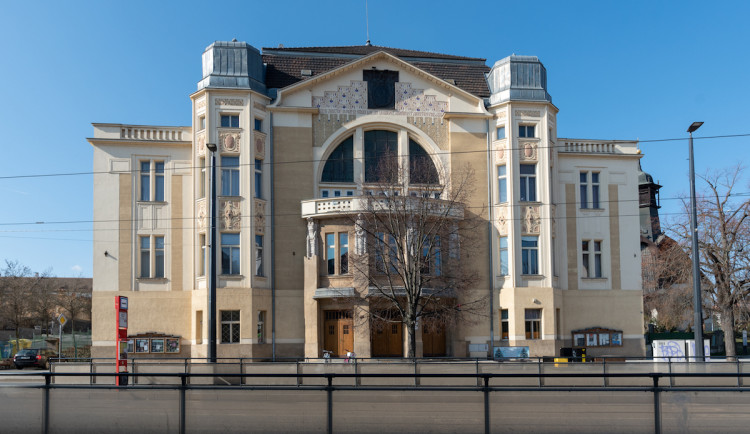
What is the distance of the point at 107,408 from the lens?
13.8 metres

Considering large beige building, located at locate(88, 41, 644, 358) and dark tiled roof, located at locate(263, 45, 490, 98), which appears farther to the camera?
dark tiled roof, located at locate(263, 45, 490, 98)

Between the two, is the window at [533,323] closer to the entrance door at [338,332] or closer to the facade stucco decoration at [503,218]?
the facade stucco decoration at [503,218]

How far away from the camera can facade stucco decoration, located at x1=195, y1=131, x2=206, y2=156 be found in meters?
41.3

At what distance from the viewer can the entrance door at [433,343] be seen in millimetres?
42188

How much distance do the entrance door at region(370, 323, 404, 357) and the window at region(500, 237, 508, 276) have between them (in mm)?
6542

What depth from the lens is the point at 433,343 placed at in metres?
42.5

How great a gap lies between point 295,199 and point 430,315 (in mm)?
9855

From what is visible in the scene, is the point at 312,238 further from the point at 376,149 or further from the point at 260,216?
the point at 376,149

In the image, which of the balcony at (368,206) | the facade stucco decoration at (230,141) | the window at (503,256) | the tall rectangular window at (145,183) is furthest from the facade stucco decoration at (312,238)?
the window at (503,256)

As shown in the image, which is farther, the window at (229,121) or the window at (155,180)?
the window at (155,180)

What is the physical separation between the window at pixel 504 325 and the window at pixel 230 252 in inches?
576

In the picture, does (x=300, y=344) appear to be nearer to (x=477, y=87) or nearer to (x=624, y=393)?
(x=477, y=87)

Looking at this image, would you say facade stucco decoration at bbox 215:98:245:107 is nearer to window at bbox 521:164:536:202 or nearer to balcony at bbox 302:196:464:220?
balcony at bbox 302:196:464:220

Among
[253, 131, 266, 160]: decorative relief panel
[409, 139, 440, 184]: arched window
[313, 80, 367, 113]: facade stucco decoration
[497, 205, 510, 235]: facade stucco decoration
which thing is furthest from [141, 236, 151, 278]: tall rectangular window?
[497, 205, 510, 235]: facade stucco decoration
